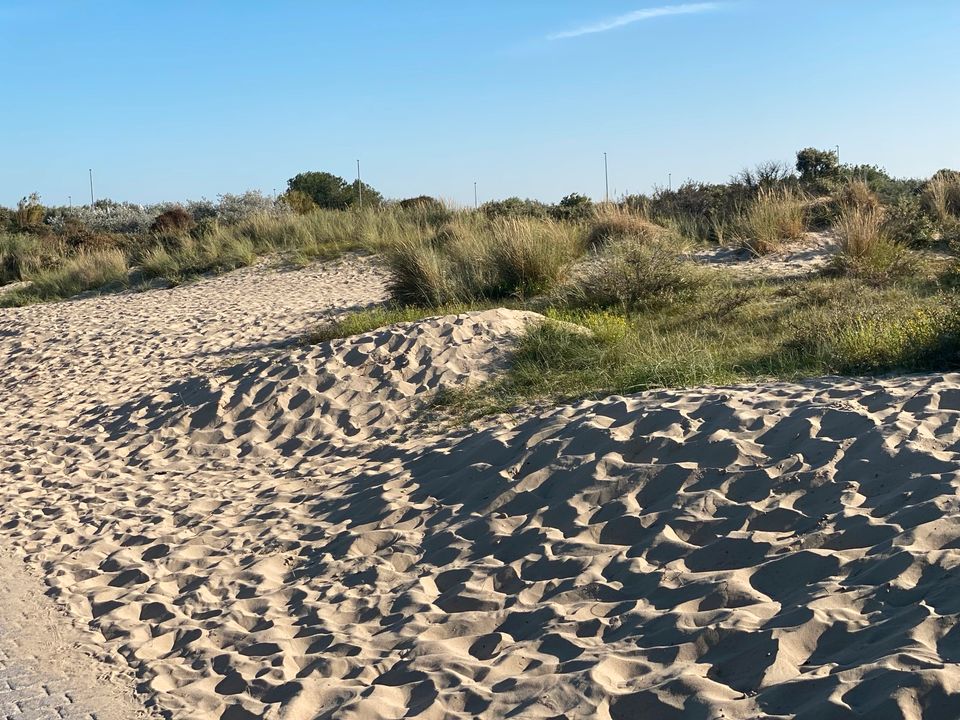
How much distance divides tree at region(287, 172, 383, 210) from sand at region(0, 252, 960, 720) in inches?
1073

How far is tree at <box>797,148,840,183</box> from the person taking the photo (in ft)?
69.5

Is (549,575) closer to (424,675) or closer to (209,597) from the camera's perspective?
(424,675)


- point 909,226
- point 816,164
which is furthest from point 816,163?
point 909,226

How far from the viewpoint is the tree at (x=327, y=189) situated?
118ft

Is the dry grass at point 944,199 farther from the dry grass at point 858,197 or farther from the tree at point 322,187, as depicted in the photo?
the tree at point 322,187

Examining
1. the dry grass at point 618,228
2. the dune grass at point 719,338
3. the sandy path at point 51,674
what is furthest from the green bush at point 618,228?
the sandy path at point 51,674

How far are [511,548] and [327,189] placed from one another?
32622 mm

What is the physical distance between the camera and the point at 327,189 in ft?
120

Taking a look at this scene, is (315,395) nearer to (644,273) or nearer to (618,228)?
(644,273)

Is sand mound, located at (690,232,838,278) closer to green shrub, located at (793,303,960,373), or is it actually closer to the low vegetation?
the low vegetation

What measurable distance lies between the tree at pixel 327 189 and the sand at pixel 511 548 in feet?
89.4

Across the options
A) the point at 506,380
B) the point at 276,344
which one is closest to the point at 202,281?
the point at 276,344

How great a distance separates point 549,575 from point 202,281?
1462 cm

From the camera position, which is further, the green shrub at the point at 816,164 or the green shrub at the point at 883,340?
the green shrub at the point at 816,164
